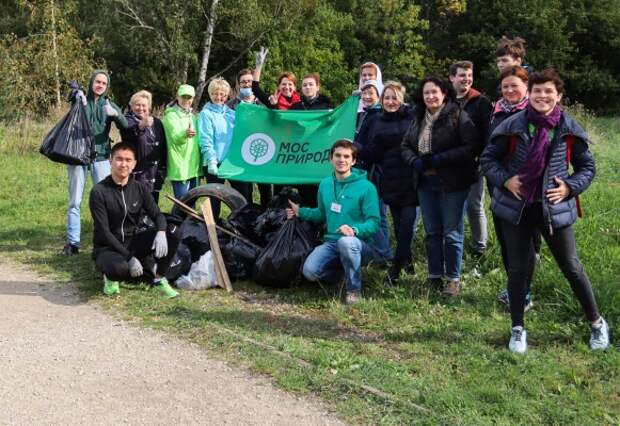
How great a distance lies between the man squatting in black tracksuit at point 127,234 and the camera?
243 inches

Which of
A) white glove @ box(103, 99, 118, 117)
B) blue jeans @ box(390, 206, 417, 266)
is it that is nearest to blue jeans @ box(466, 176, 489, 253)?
blue jeans @ box(390, 206, 417, 266)

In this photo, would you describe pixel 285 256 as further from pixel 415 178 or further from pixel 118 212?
pixel 118 212

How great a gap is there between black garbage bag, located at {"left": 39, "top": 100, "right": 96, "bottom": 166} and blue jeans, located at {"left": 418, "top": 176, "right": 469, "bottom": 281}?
153 inches

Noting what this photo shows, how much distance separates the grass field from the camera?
3.92 meters

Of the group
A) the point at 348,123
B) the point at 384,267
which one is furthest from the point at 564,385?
the point at 348,123

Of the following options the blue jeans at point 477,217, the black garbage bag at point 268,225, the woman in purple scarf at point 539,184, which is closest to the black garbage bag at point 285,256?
the black garbage bag at point 268,225

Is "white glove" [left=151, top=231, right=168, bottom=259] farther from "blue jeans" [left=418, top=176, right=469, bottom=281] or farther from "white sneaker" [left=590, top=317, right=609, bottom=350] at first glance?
"white sneaker" [left=590, top=317, right=609, bottom=350]

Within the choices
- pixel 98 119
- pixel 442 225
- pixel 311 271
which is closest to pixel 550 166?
pixel 442 225

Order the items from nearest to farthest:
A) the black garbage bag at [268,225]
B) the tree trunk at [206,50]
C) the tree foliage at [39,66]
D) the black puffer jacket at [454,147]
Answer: the black puffer jacket at [454,147]
the black garbage bag at [268,225]
the tree foliage at [39,66]
the tree trunk at [206,50]

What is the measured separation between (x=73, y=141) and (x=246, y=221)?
2.17 m

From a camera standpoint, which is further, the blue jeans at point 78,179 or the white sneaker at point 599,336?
the blue jeans at point 78,179

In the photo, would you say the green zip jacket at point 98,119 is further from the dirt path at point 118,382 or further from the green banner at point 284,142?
the dirt path at point 118,382

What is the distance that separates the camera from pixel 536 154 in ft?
14.5

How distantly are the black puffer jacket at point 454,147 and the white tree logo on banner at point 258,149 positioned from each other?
93.9 inches
